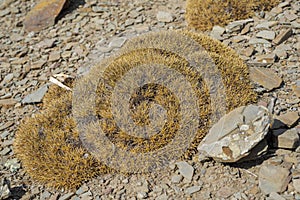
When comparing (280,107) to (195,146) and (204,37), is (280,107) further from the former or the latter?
(204,37)

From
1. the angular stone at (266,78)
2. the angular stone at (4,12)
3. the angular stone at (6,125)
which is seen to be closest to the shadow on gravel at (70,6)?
the angular stone at (4,12)

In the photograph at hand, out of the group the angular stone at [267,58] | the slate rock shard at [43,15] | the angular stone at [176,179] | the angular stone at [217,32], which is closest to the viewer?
the angular stone at [176,179]

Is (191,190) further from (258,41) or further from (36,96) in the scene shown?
(36,96)

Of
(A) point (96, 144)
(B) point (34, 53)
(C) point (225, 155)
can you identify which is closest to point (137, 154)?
(A) point (96, 144)

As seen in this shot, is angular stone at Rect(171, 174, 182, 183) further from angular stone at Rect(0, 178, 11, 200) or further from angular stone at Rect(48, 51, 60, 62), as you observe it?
angular stone at Rect(48, 51, 60, 62)

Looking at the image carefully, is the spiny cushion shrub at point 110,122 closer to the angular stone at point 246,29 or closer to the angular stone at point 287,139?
the angular stone at point 287,139

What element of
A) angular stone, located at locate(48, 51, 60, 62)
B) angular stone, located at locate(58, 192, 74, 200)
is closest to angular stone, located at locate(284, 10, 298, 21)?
angular stone, located at locate(48, 51, 60, 62)
